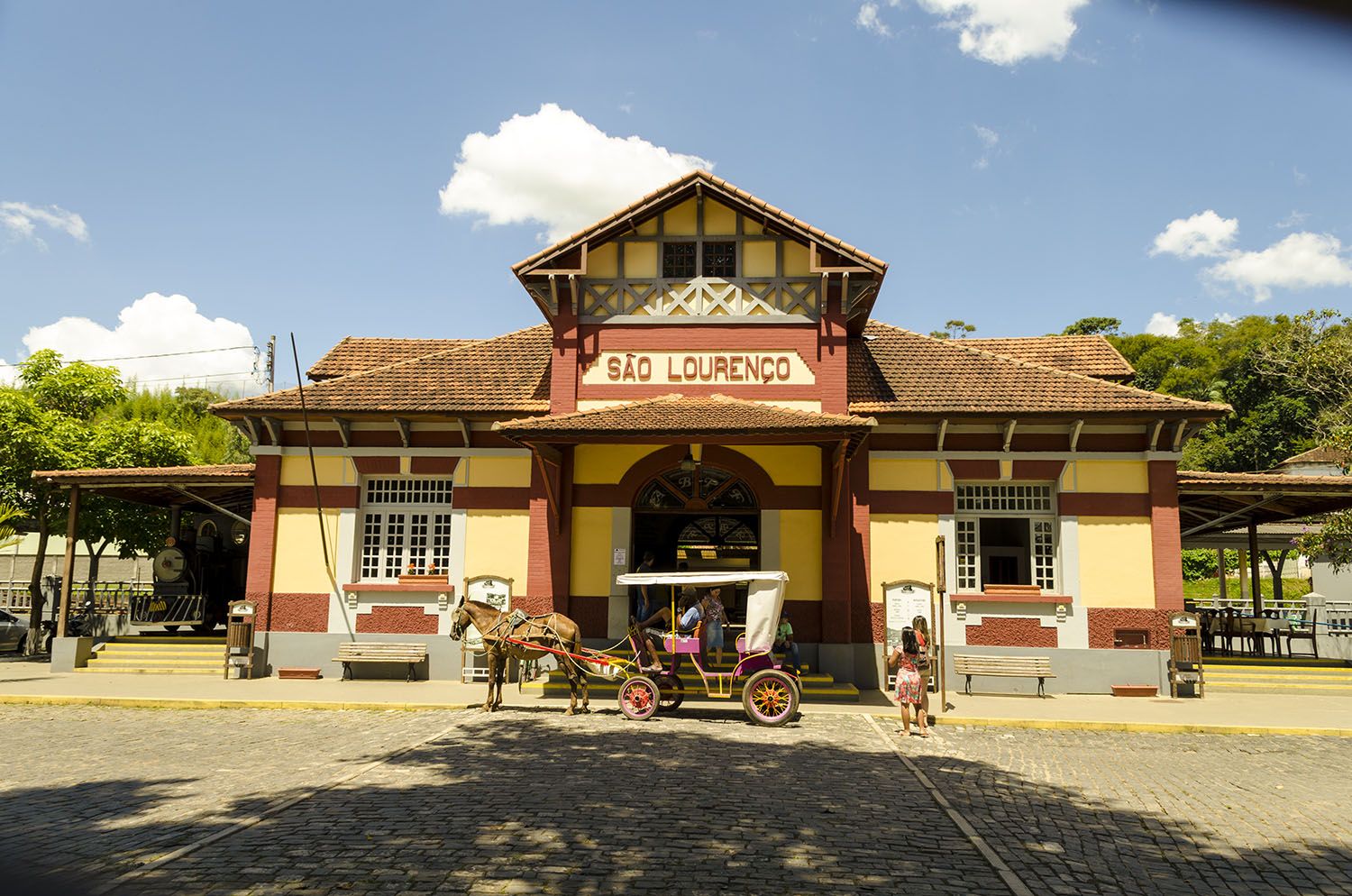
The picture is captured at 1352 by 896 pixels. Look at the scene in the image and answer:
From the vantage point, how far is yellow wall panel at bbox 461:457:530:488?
54.7ft

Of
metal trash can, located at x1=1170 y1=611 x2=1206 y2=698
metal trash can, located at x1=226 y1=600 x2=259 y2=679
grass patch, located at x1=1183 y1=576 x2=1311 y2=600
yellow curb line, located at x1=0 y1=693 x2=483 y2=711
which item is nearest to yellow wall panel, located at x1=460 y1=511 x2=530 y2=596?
yellow curb line, located at x1=0 y1=693 x2=483 y2=711

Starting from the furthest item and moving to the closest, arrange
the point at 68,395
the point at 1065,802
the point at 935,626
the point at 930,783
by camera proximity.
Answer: the point at 68,395 < the point at 935,626 < the point at 930,783 < the point at 1065,802

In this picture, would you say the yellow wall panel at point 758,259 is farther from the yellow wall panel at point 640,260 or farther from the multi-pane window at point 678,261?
the yellow wall panel at point 640,260

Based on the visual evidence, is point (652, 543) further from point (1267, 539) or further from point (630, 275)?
point (1267, 539)

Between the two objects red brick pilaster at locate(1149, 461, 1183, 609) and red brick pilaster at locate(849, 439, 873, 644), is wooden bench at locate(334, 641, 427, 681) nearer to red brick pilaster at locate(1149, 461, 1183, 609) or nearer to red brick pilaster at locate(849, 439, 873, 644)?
red brick pilaster at locate(849, 439, 873, 644)

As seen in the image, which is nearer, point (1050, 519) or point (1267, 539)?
point (1050, 519)

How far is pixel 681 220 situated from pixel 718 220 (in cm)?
70

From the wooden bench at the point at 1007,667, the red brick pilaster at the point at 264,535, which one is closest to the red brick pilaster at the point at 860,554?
the wooden bench at the point at 1007,667

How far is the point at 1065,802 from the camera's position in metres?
8.35

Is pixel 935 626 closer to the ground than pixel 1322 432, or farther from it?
closer to the ground

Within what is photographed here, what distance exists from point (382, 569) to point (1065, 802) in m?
12.6

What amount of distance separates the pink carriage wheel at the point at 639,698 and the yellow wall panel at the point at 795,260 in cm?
778

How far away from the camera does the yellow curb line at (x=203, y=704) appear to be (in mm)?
13477

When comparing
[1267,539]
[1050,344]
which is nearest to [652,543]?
[1050,344]
